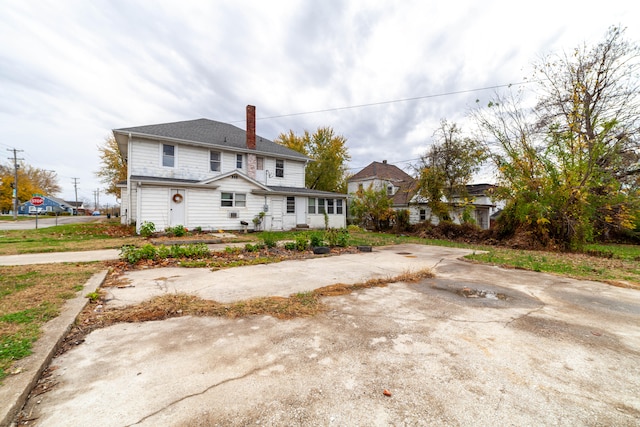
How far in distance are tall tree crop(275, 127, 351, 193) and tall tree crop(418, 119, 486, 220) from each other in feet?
41.3

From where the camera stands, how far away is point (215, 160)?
52.0 feet

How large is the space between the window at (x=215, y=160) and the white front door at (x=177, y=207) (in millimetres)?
2693

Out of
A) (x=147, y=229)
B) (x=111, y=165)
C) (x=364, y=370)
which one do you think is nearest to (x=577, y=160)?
(x=364, y=370)

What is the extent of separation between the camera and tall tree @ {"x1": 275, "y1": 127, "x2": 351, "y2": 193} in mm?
28609

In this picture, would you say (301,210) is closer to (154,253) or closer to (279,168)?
(279,168)

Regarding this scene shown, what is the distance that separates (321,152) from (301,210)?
13.3 metres

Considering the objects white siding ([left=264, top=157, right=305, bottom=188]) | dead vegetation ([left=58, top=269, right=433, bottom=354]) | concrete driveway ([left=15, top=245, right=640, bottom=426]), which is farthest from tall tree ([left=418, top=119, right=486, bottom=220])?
dead vegetation ([left=58, top=269, right=433, bottom=354])

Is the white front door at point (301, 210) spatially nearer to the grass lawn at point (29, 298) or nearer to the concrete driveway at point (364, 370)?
the grass lawn at point (29, 298)

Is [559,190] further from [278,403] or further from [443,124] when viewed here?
[278,403]

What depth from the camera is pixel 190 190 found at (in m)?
14.0

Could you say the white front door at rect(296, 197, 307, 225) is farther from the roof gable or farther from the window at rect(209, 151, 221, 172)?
the roof gable

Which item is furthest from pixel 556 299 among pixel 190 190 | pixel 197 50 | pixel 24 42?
pixel 24 42

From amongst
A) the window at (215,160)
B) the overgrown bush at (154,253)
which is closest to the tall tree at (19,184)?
the window at (215,160)

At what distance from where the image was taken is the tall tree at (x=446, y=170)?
16.9 metres
